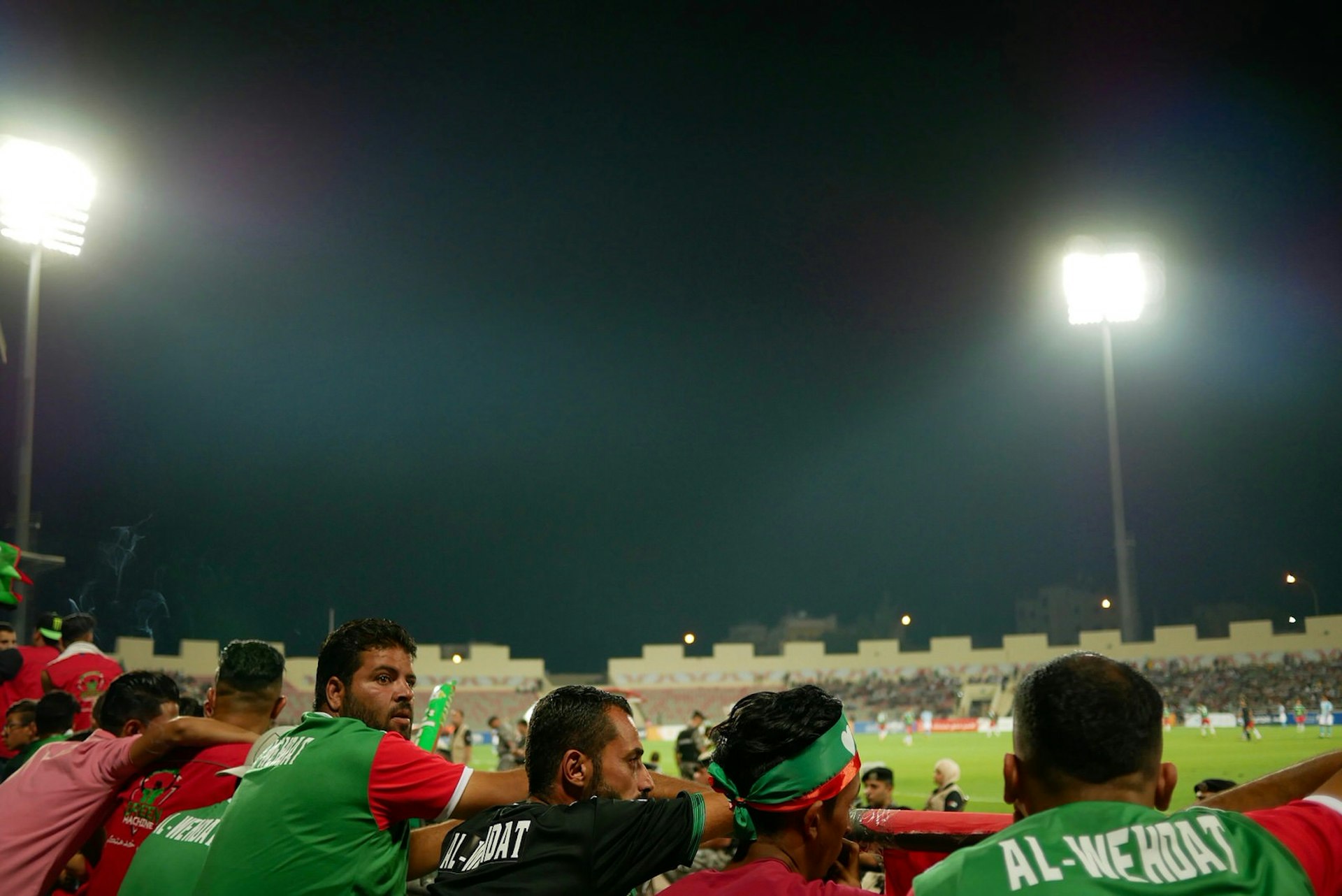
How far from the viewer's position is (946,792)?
27.7ft

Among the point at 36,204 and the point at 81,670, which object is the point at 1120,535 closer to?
the point at 81,670

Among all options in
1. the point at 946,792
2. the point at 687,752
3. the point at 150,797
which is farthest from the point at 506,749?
the point at 150,797

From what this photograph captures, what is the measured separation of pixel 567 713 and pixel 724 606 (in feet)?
370

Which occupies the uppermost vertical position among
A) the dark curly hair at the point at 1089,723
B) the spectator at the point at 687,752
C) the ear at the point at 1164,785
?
the dark curly hair at the point at 1089,723

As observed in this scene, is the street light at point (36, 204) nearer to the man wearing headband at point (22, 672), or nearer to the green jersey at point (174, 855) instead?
the man wearing headband at point (22, 672)

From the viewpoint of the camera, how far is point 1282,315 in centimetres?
6006

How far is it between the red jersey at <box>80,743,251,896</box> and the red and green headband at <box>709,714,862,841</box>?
221 cm

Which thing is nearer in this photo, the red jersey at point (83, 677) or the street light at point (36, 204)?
the red jersey at point (83, 677)

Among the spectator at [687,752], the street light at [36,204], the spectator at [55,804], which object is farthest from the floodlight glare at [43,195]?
the spectator at [55,804]

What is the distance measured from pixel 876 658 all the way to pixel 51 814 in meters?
66.7

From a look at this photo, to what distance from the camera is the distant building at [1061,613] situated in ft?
303

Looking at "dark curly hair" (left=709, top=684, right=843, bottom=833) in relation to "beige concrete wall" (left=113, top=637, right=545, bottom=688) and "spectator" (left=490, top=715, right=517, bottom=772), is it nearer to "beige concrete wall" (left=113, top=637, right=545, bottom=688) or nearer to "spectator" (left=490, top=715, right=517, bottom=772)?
"spectator" (left=490, top=715, right=517, bottom=772)

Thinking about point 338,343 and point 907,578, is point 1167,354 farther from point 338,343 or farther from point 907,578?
point 338,343

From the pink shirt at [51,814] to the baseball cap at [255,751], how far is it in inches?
28.5
